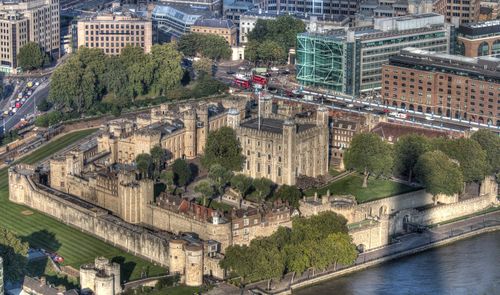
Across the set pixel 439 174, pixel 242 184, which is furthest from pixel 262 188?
pixel 439 174

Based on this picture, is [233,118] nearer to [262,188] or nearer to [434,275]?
[262,188]

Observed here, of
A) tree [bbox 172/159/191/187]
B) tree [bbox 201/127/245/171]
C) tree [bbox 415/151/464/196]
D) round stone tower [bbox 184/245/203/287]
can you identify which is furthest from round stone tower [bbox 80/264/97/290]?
tree [bbox 415/151/464/196]

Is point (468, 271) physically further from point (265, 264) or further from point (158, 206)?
point (158, 206)

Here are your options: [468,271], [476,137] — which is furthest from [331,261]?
[476,137]

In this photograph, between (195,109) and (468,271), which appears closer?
(468,271)

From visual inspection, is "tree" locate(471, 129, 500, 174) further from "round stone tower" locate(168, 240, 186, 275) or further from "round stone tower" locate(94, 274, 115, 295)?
"round stone tower" locate(94, 274, 115, 295)
